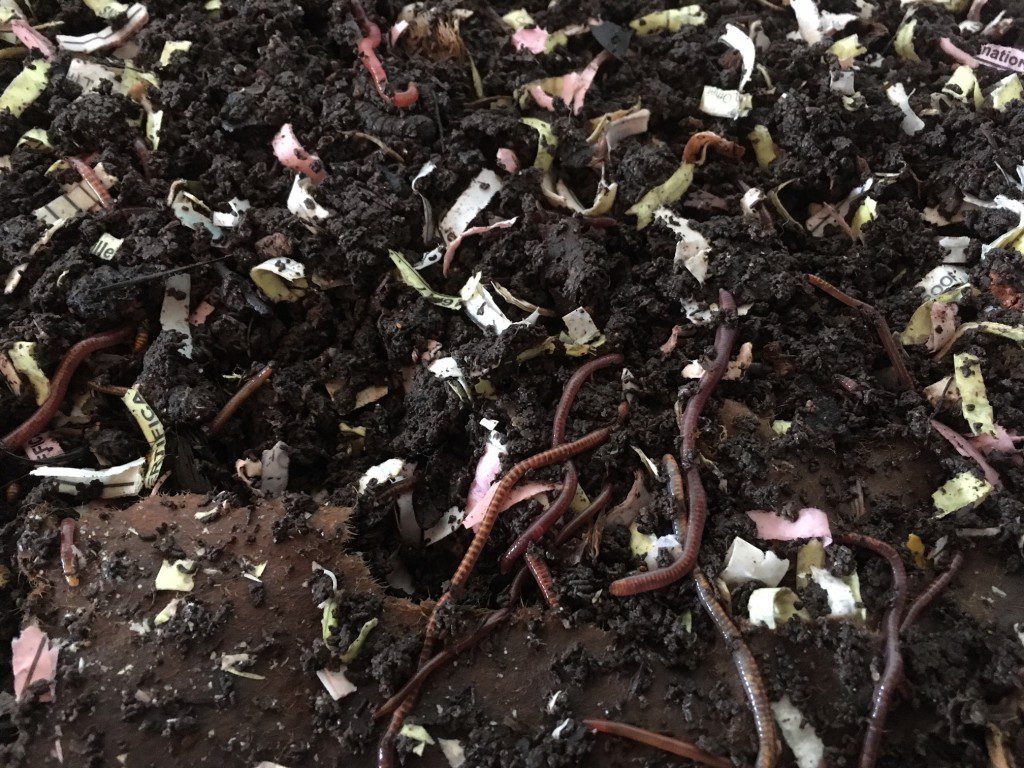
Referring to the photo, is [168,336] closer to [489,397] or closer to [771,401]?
[489,397]

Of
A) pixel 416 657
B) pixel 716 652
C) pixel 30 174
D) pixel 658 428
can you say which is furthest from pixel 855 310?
pixel 30 174

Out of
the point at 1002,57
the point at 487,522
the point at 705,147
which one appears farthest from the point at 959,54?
the point at 487,522

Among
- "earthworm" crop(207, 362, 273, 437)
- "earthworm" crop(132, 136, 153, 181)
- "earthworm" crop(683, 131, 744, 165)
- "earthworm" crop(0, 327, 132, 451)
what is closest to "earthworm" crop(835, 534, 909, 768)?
"earthworm" crop(683, 131, 744, 165)

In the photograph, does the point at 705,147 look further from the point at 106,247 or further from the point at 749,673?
the point at 106,247

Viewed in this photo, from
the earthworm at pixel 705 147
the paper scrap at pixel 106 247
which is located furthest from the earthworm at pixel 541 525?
the paper scrap at pixel 106 247

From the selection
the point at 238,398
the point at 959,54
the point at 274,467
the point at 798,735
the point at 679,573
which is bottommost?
the point at 798,735

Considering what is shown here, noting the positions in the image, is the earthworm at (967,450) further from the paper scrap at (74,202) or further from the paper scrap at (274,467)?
the paper scrap at (74,202)
